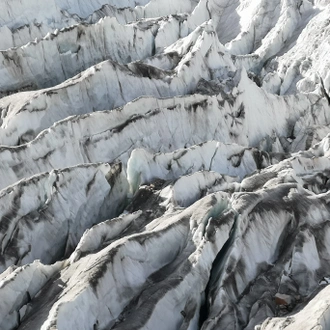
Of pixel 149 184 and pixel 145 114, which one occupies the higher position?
pixel 145 114

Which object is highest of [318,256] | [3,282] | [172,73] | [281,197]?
[172,73]

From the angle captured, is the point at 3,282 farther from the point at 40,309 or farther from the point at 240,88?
the point at 240,88

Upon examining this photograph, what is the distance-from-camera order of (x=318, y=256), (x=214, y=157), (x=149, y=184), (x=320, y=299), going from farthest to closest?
(x=214, y=157)
(x=149, y=184)
(x=318, y=256)
(x=320, y=299)

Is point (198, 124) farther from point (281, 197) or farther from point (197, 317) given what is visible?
point (197, 317)

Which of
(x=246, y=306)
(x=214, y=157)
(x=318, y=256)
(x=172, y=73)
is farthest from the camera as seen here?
(x=172, y=73)

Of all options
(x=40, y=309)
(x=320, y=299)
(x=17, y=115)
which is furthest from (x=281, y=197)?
(x=17, y=115)

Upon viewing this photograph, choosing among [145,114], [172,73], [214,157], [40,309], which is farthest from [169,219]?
[172,73]

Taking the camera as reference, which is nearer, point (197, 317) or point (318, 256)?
point (197, 317)
